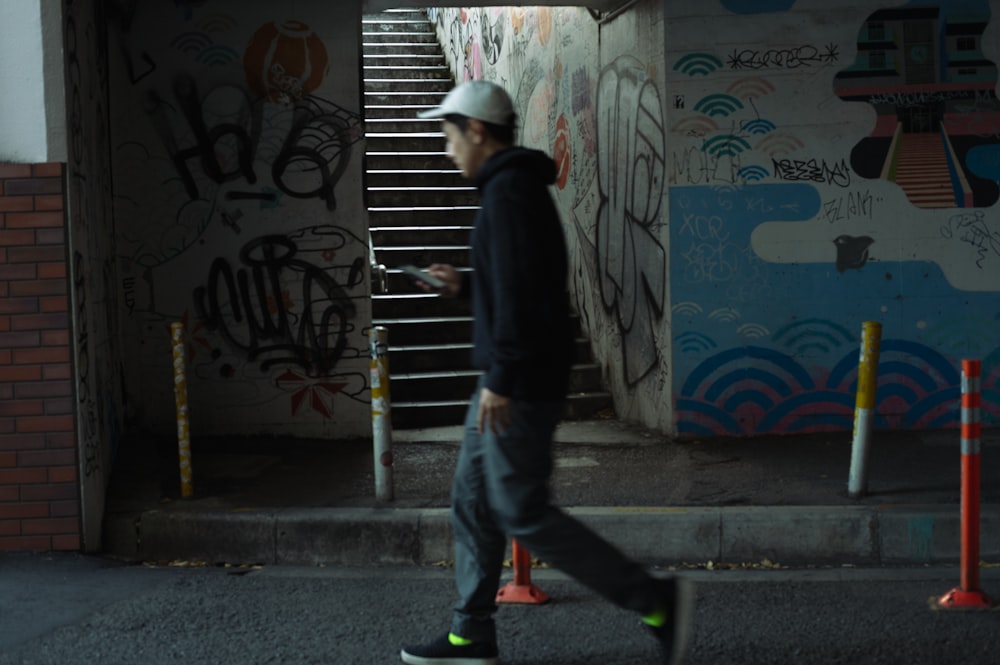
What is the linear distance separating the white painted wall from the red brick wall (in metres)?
0.12

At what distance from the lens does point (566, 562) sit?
4008mm

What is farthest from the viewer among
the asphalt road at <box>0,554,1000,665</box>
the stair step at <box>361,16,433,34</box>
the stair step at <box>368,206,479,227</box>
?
the stair step at <box>361,16,433,34</box>

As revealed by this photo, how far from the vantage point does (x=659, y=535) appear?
20.1ft

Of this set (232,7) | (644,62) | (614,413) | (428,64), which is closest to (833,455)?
(614,413)

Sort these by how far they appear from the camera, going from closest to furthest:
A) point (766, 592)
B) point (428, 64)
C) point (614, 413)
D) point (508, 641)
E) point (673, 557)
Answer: point (508, 641) < point (766, 592) < point (673, 557) < point (614, 413) < point (428, 64)

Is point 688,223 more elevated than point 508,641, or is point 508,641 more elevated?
point 688,223

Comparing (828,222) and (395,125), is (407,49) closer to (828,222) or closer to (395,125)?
(395,125)

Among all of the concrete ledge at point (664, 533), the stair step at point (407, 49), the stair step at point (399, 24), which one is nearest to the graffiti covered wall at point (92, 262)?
the concrete ledge at point (664, 533)

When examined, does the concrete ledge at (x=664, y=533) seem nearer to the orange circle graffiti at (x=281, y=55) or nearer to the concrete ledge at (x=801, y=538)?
the concrete ledge at (x=801, y=538)

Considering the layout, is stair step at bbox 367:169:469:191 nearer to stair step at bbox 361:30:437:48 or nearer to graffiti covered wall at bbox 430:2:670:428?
graffiti covered wall at bbox 430:2:670:428

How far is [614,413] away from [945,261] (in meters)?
2.80

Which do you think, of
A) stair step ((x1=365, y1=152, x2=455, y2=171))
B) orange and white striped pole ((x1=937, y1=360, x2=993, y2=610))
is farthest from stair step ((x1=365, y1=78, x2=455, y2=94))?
→ orange and white striped pole ((x1=937, y1=360, x2=993, y2=610))

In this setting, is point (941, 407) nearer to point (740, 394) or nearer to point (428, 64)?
point (740, 394)

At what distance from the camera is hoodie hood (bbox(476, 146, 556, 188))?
4.03 m
